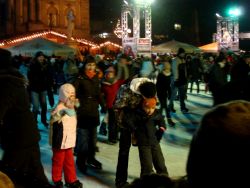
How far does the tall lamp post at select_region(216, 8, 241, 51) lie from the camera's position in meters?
33.5

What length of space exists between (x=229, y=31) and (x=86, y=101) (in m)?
28.5

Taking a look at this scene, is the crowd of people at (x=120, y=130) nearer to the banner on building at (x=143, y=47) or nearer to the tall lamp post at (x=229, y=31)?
the banner on building at (x=143, y=47)

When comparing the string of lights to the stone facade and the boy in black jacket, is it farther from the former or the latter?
the boy in black jacket

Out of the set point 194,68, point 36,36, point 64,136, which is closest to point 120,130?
point 64,136

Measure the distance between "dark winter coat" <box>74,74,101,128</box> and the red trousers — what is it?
1.01 meters

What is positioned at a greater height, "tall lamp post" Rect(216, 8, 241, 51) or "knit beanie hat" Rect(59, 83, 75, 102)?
"tall lamp post" Rect(216, 8, 241, 51)

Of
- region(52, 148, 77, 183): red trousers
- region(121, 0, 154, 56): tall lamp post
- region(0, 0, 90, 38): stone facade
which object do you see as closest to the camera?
region(52, 148, 77, 183): red trousers

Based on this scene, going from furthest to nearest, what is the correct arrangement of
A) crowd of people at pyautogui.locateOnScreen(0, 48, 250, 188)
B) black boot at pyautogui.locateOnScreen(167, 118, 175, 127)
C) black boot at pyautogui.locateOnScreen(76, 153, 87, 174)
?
black boot at pyautogui.locateOnScreen(167, 118, 175, 127), black boot at pyautogui.locateOnScreen(76, 153, 87, 174), crowd of people at pyautogui.locateOnScreen(0, 48, 250, 188)

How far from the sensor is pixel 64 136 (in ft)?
18.6

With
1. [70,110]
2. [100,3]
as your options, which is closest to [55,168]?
[70,110]

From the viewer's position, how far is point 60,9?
59.1 m

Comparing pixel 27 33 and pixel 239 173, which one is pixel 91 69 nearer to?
pixel 239 173

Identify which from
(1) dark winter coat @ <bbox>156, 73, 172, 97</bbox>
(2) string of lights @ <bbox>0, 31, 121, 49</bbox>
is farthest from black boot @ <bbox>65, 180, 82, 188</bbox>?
(2) string of lights @ <bbox>0, 31, 121, 49</bbox>

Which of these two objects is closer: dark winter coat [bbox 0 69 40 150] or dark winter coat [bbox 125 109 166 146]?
dark winter coat [bbox 0 69 40 150]
